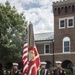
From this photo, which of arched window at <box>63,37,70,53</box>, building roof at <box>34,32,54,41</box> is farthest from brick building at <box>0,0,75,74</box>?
building roof at <box>34,32,54,41</box>

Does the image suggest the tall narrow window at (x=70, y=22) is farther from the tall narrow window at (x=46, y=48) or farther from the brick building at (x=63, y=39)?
the tall narrow window at (x=46, y=48)

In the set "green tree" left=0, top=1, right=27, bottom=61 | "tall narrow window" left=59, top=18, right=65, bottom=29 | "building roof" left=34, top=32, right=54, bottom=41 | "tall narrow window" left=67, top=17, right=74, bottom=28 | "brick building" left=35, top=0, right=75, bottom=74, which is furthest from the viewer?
"building roof" left=34, top=32, right=54, bottom=41

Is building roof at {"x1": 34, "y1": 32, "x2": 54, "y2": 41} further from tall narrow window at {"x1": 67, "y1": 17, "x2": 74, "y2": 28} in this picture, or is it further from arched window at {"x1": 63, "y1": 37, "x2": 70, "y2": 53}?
tall narrow window at {"x1": 67, "y1": 17, "x2": 74, "y2": 28}

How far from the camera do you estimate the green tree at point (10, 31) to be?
39.8m

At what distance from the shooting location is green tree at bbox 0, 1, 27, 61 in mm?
39750

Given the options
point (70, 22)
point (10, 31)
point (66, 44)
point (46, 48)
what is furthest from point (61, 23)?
point (10, 31)

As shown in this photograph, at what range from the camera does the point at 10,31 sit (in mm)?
40688

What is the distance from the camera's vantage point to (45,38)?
163 feet

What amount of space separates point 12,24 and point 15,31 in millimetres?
998

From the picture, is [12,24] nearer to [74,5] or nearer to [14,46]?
[14,46]

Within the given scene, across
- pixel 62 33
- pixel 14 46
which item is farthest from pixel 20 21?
pixel 62 33

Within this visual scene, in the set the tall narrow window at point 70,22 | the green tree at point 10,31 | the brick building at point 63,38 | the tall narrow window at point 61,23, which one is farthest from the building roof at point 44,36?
the green tree at point 10,31

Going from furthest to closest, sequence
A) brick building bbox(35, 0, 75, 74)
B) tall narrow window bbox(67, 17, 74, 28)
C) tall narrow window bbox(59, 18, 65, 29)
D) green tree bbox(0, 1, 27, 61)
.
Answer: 1. tall narrow window bbox(59, 18, 65, 29)
2. tall narrow window bbox(67, 17, 74, 28)
3. brick building bbox(35, 0, 75, 74)
4. green tree bbox(0, 1, 27, 61)

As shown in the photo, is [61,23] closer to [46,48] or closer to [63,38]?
[63,38]
